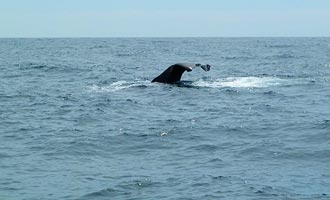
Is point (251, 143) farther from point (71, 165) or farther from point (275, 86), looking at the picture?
point (275, 86)

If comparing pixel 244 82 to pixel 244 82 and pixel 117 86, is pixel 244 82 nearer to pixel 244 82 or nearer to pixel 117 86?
pixel 244 82

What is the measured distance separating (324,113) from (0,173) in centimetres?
1399

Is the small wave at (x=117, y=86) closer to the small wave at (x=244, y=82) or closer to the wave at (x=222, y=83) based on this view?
the wave at (x=222, y=83)

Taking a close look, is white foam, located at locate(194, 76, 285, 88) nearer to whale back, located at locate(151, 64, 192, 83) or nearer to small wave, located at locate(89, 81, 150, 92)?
whale back, located at locate(151, 64, 192, 83)

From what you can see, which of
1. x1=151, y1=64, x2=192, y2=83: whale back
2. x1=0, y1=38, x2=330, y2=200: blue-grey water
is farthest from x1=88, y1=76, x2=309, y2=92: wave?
x1=0, y1=38, x2=330, y2=200: blue-grey water

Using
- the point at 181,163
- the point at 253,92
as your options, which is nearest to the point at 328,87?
the point at 253,92

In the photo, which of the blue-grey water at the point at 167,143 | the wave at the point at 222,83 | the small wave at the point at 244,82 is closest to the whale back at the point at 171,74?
the wave at the point at 222,83

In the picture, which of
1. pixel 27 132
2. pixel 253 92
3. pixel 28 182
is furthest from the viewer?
pixel 253 92

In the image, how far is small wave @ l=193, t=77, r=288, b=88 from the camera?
3541 cm

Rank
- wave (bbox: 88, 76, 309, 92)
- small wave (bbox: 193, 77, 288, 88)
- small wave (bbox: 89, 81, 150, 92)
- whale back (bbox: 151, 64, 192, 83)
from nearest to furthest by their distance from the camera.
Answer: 1. whale back (bbox: 151, 64, 192, 83)
2. small wave (bbox: 89, 81, 150, 92)
3. wave (bbox: 88, 76, 309, 92)
4. small wave (bbox: 193, 77, 288, 88)

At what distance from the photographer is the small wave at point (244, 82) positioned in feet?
116

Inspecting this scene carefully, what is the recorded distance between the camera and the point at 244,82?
122ft

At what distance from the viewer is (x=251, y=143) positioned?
18750 millimetres

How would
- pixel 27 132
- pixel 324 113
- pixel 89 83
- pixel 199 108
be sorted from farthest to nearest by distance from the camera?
pixel 89 83 → pixel 199 108 → pixel 324 113 → pixel 27 132
